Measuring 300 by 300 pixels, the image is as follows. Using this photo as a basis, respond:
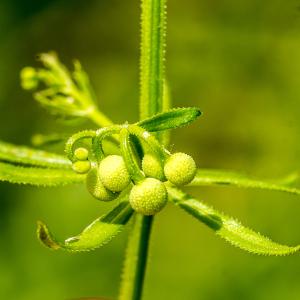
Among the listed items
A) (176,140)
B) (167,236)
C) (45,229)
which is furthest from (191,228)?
(45,229)

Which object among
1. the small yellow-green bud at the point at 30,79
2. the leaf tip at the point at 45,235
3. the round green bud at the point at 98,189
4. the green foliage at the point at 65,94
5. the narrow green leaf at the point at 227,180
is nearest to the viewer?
the leaf tip at the point at 45,235

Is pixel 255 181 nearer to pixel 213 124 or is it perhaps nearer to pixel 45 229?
pixel 45 229

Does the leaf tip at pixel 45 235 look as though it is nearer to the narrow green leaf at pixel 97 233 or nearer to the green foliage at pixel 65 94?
the narrow green leaf at pixel 97 233

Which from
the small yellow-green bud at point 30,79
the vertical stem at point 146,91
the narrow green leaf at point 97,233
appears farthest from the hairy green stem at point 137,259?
the small yellow-green bud at point 30,79

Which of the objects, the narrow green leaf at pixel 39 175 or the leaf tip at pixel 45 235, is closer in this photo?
the leaf tip at pixel 45 235


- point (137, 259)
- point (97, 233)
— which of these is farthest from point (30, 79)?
point (97, 233)

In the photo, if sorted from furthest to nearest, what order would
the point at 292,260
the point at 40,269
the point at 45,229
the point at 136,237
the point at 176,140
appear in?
the point at 176,140 < the point at 40,269 < the point at 292,260 < the point at 136,237 < the point at 45,229

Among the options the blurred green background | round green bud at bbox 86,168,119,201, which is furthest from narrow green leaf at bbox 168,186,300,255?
the blurred green background
